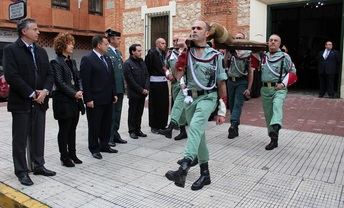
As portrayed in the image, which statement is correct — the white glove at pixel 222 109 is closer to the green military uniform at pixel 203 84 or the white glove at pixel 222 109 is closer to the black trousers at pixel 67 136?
the green military uniform at pixel 203 84

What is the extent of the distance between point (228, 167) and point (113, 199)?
1836 millimetres

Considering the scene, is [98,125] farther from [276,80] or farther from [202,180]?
[276,80]

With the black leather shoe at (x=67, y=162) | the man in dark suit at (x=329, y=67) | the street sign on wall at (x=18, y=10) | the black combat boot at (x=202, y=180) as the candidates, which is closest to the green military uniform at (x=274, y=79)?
the black combat boot at (x=202, y=180)

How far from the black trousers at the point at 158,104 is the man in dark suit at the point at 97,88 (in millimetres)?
1774

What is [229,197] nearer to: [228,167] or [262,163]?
[228,167]

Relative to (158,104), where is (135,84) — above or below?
above

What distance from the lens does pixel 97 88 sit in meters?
5.55

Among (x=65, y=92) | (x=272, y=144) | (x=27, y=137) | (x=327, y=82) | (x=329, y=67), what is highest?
(x=329, y=67)

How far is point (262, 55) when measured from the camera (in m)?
6.61

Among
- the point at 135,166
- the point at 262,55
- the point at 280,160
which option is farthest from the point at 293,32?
the point at 135,166

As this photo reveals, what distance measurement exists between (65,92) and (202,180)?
2155mm

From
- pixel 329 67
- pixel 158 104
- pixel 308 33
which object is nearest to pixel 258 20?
pixel 329 67

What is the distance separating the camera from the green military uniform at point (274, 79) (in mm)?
6289

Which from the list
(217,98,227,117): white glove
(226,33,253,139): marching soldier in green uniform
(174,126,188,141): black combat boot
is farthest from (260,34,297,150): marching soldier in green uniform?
(217,98,227,117): white glove
